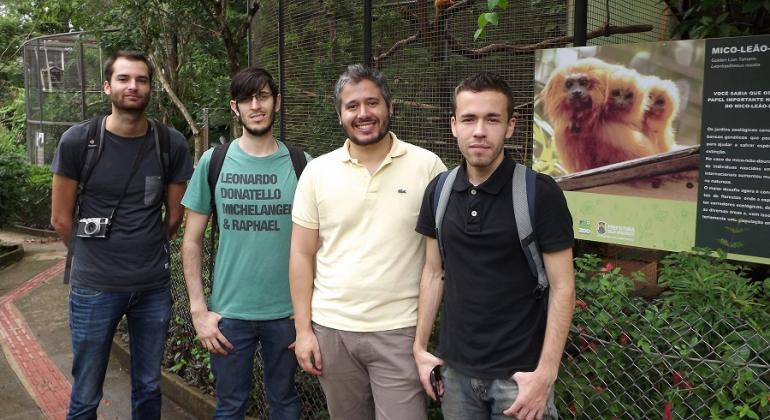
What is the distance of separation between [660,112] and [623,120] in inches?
7.5

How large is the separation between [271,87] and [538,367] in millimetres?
1608

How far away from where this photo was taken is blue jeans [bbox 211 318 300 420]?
2826 millimetres

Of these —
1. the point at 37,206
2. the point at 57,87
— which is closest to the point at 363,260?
the point at 37,206

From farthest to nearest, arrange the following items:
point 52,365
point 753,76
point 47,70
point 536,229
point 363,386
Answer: point 47,70
point 52,365
point 753,76
point 363,386
point 536,229

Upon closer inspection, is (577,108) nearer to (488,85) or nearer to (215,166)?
(488,85)

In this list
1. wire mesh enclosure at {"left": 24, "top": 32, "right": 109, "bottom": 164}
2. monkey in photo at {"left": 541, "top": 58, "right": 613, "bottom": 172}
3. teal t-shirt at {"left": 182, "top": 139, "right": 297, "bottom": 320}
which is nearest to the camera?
teal t-shirt at {"left": 182, "top": 139, "right": 297, "bottom": 320}

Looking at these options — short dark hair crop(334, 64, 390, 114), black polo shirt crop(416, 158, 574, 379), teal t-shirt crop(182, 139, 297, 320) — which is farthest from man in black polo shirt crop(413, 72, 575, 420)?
teal t-shirt crop(182, 139, 297, 320)

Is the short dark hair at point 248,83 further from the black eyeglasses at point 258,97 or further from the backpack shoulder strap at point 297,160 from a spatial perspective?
the backpack shoulder strap at point 297,160

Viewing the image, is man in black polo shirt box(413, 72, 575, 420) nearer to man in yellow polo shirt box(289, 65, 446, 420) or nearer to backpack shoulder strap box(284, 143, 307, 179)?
man in yellow polo shirt box(289, 65, 446, 420)

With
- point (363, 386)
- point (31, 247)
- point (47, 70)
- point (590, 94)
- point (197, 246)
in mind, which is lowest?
point (31, 247)

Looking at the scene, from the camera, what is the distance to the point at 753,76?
300 centimetres

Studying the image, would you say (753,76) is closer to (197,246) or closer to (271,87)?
(271,87)

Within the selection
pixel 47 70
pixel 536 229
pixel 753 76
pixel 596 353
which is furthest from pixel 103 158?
pixel 47 70

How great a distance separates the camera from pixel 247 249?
2.78 m
